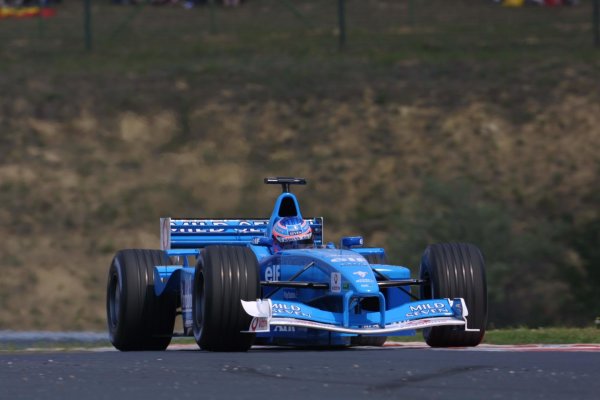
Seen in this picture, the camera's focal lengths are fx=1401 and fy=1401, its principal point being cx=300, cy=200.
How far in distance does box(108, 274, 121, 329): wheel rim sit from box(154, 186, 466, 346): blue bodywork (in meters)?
0.69

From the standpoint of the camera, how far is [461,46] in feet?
128

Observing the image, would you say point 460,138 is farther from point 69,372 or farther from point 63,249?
point 69,372

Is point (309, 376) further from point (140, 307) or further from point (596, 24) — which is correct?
point (596, 24)

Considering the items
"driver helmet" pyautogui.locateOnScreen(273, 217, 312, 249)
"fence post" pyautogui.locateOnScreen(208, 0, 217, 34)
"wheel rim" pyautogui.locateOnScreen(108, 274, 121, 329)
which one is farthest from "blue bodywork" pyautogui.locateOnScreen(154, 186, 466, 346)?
"fence post" pyautogui.locateOnScreen(208, 0, 217, 34)

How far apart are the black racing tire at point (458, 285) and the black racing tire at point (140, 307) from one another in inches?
125

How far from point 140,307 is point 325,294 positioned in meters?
2.65

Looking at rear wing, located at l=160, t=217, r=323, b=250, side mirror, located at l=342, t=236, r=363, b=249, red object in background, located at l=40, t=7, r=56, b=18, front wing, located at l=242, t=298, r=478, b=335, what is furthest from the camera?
red object in background, located at l=40, t=7, r=56, b=18

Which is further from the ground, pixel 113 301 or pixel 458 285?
pixel 458 285

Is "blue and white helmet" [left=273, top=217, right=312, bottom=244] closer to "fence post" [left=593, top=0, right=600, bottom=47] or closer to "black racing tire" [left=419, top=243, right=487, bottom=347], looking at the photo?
"black racing tire" [left=419, top=243, right=487, bottom=347]

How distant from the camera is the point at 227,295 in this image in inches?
502

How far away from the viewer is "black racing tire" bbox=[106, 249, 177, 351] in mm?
15320

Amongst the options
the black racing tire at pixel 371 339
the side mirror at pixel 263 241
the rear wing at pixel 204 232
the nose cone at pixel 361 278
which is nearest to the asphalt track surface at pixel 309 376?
the nose cone at pixel 361 278

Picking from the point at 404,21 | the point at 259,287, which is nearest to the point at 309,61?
the point at 404,21

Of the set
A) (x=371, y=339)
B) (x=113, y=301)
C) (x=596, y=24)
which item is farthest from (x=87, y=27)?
(x=371, y=339)
